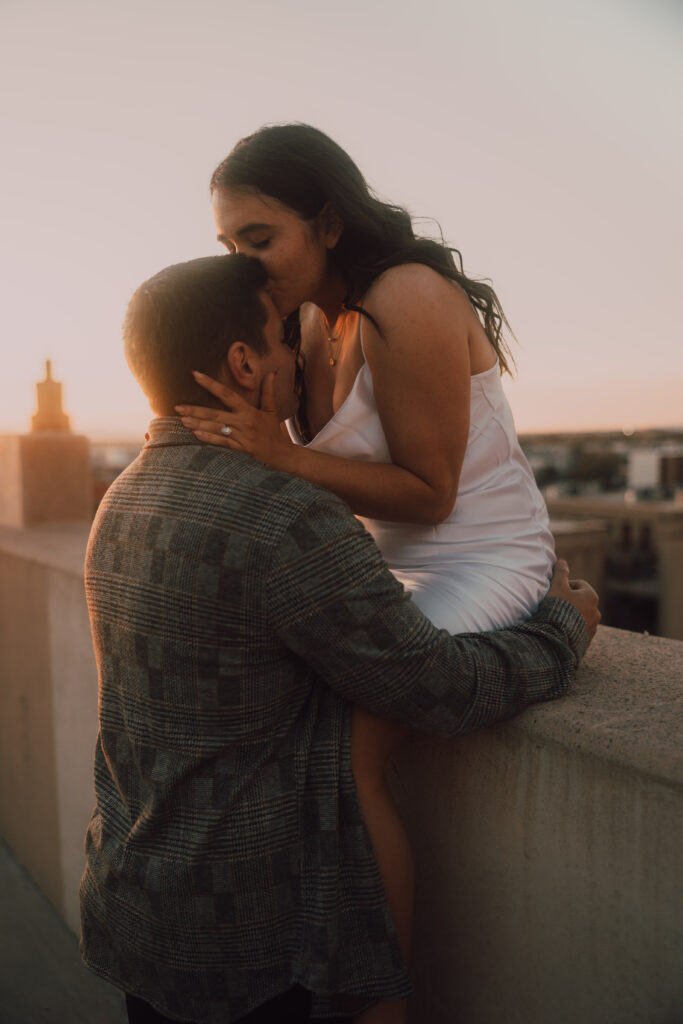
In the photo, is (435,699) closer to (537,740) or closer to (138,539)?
(537,740)

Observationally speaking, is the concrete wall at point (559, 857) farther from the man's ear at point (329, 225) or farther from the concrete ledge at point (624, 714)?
the man's ear at point (329, 225)

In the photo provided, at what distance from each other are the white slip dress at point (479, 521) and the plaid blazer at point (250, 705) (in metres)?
0.33

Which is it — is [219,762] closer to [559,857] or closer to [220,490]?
[220,490]

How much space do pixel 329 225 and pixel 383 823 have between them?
53.2 inches

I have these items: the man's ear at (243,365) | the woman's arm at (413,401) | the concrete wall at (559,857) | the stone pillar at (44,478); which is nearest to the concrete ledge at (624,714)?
the concrete wall at (559,857)

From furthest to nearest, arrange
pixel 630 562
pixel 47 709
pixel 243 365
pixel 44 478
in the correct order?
pixel 630 562 < pixel 44 478 < pixel 47 709 < pixel 243 365

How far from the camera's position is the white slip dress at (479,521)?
5.85ft

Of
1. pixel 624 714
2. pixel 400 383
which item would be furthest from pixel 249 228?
pixel 624 714

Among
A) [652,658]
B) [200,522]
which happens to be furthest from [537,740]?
[200,522]

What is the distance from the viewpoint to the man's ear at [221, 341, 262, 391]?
1.46m

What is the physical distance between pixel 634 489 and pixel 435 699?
118ft

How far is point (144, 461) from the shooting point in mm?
1446

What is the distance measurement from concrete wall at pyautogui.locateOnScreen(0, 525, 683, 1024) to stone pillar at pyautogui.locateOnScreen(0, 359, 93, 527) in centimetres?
357

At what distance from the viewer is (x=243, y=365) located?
58.8 inches
